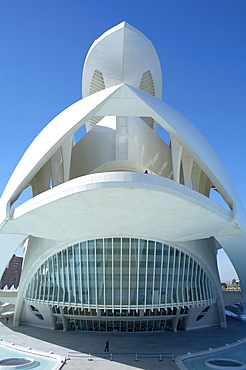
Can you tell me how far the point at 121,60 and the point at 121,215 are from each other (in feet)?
57.1

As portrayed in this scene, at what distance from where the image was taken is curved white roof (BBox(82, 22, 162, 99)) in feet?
81.3

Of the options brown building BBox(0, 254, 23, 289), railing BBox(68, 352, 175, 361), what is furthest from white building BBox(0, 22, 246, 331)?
brown building BBox(0, 254, 23, 289)

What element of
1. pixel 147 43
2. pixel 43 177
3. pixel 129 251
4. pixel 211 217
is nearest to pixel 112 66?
pixel 147 43

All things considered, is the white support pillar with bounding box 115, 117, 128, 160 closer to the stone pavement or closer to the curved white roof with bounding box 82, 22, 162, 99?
the curved white roof with bounding box 82, 22, 162, 99

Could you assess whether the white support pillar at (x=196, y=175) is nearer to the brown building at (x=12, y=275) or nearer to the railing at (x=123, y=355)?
the railing at (x=123, y=355)

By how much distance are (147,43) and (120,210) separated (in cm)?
1957

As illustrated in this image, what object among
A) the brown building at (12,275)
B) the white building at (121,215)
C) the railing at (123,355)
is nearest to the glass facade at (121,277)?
the white building at (121,215)

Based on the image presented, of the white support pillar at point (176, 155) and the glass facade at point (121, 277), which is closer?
the glass facade at point (121, 277)

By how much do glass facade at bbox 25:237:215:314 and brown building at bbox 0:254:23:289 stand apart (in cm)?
7067

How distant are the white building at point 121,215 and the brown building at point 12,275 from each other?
6849 cm

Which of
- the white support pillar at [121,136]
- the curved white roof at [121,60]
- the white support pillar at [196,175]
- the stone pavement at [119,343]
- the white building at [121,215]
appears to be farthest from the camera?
the curved white roof at [121,60]

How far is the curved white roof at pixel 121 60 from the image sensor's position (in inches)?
976

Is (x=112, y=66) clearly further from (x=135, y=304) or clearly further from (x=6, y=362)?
(x=6, y=362)

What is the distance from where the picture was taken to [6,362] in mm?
13336
